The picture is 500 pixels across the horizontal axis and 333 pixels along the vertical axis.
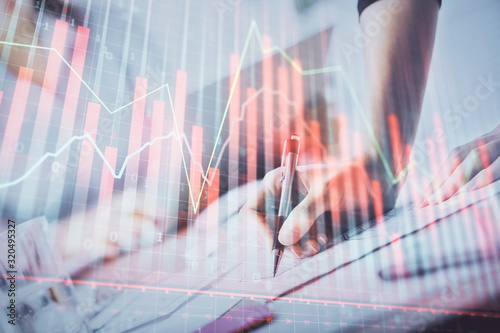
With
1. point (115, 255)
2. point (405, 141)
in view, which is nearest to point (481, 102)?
point (405, 141)

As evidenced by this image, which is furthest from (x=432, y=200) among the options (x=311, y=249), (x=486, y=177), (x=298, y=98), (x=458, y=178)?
(x=298, y=98)

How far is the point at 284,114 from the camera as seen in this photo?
1729mm

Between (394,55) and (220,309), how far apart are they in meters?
1.26

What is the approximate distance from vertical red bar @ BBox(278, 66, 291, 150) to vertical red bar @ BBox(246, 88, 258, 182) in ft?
0.37

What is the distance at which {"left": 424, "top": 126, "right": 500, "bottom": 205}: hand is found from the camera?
1743 millimetres

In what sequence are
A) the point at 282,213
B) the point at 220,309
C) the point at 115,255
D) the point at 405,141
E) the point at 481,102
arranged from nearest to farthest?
the point at 115,255, the point at 220,309, the point at 282,213, the point at 405,141, the point at 481,102

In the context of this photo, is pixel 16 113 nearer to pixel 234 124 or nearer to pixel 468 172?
pixel 234 124

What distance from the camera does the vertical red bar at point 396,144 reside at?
1717mm

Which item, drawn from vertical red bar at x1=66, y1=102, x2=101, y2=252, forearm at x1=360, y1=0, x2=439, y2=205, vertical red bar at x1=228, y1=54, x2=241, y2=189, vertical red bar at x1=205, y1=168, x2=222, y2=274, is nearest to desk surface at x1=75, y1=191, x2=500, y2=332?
vertical red bar at x1=205, y1=168, x2=222, y2=274

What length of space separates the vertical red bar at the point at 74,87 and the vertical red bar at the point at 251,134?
0.63 meters

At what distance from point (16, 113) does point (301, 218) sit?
0.99 meters

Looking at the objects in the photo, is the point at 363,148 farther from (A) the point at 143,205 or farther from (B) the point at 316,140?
(A) the point at 143,205

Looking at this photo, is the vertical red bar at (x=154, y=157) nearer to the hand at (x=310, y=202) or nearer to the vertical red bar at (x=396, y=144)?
the hand at (x=310, y=202)

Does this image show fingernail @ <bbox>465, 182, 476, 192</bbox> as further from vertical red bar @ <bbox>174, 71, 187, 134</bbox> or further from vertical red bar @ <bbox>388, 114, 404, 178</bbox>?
vertical red bar @ <bbox>174, 71, 187, 134</bbox>
